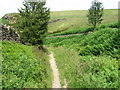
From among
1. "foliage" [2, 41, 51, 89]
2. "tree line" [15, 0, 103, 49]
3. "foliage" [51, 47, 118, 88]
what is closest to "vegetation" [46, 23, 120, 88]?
"foliage" [51, 47, 118, 88]

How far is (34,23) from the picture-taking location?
948 inches

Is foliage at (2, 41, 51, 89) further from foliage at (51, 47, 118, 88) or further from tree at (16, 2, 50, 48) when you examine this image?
tree at (16, 2, 50, 48)

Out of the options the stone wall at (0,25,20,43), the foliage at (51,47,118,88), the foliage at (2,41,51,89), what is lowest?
the foliage at (51,47,118,88)

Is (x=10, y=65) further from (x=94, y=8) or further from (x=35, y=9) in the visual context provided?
(x=94, y=8)

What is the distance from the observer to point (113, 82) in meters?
10.9

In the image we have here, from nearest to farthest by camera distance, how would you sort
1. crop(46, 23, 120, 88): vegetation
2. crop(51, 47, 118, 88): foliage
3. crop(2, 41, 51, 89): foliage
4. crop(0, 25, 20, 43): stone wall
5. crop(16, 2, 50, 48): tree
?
crop(2, 41, 51, 89): foliage
crop(51, 47, 118, 88): foliage
crop(46, 23, 120, 88): vegetation
crop(0, 25, 20, 43): stone wall
crop(16, 2, 50, 48): tree

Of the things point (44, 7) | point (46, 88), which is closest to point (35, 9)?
point (44, 7)

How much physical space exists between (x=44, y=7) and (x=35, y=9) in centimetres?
181

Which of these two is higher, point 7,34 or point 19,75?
point 7,34

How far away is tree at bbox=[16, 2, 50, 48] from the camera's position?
23.2 m

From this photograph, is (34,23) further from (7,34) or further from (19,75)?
(19,75)

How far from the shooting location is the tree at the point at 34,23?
23223 millimetres

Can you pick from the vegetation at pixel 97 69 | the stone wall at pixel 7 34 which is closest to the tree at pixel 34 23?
the stone wall at pixel 7 34

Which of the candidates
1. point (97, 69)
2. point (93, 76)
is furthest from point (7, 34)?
point (93, 76)
